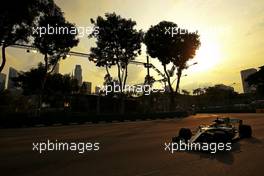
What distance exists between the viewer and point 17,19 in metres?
23.4

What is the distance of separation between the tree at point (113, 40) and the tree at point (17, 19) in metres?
9.14

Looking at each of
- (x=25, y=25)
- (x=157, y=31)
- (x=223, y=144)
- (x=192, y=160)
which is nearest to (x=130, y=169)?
(x=192, y=160)

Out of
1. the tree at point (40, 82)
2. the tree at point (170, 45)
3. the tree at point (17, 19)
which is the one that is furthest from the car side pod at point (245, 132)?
the tree at point (40, 82)

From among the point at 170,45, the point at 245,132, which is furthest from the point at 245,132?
the point at 170,45

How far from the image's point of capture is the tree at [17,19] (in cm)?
2234

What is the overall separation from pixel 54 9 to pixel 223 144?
24021 millimetres

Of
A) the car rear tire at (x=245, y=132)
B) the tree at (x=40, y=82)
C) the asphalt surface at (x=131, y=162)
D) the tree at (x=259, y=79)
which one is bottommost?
the asphalt surface at (x=131, y=162)

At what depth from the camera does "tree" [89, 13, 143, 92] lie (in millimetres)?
33500

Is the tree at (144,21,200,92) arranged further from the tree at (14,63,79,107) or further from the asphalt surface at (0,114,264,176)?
the asphalt surface at (0,114,264,176)

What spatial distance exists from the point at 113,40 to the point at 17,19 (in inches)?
510

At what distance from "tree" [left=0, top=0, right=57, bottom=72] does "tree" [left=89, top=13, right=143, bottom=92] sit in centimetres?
914

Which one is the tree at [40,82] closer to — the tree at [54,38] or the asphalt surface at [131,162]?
the tree at [54,38]

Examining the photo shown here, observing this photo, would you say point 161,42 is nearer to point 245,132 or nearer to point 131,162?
point 245,132

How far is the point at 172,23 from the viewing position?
40.3 metres
